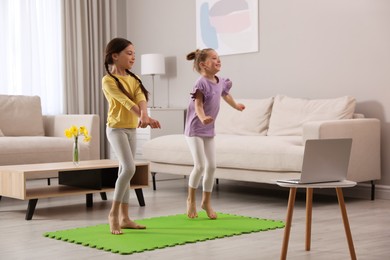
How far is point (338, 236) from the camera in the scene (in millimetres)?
3617

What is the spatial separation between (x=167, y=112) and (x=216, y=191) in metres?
1.25

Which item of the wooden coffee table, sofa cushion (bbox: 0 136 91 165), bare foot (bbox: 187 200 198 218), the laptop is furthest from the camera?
sofa cushion (bbox: 0 136 91 165)

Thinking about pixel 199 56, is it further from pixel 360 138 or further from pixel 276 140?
pixel 360 138

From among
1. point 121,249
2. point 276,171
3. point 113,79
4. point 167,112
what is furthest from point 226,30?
point 121,249

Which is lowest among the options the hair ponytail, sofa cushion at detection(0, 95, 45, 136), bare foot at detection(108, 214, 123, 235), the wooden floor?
the wooden floor

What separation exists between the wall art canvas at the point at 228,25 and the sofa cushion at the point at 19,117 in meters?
1.79

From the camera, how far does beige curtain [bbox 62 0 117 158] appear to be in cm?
755

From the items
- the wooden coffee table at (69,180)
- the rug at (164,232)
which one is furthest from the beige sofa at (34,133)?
the rug at (164,232)

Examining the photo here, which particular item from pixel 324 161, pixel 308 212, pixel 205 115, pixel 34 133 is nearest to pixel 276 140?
pixel 205 115

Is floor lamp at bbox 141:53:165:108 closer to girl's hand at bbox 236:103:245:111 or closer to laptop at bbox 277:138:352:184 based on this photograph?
girl's hand at bbox 236:103:245:111

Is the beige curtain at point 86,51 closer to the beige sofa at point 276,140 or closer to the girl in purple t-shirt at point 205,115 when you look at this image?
the beige sofa at point 276,140

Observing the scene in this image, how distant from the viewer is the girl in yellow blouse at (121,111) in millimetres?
3648

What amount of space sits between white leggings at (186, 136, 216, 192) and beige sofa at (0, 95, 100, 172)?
2013 millimetres

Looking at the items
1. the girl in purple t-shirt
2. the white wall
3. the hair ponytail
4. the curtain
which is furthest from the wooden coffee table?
the curtain
